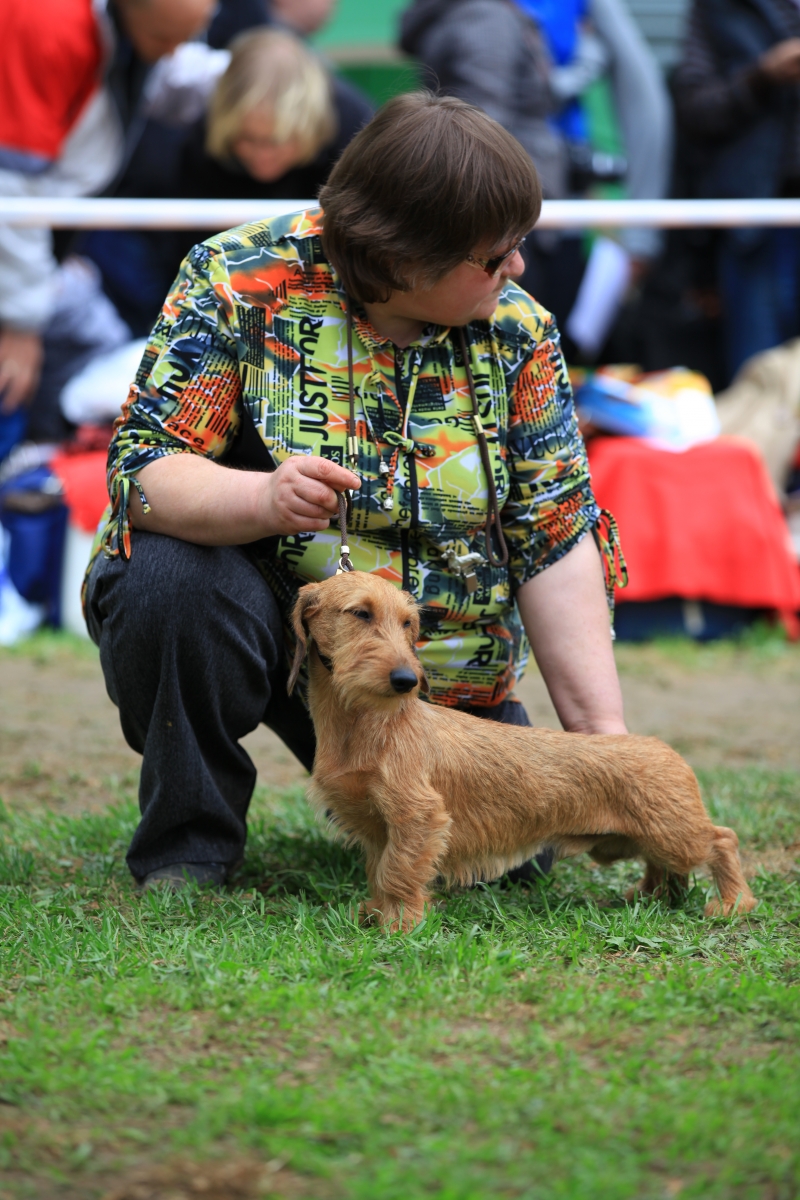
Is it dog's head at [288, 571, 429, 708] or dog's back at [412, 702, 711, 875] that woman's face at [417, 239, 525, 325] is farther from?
dog's back at [412, 702, 711, 875]

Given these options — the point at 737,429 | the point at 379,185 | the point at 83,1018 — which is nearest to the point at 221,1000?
the point at 83,1018

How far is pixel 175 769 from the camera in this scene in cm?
291

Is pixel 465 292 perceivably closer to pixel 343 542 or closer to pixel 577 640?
pixel 343 542

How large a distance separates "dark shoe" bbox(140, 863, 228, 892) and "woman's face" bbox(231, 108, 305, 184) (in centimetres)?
429

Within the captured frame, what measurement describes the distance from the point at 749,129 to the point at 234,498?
569 cm

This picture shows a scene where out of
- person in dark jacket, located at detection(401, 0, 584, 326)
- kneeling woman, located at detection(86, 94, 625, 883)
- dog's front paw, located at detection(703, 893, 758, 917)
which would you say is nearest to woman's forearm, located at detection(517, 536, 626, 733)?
kneeling woman, located at detection(86, 94, 625, 883)

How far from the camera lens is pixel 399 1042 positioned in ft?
7.11

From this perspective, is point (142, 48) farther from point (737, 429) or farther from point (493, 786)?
point (493, 786)

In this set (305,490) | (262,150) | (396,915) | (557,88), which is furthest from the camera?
(557,88)

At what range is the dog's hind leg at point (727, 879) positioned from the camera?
9.29 feet

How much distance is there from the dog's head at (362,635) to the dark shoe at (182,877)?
0.65m

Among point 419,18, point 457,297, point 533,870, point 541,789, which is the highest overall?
point 419,18

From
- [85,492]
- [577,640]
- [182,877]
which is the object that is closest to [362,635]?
[577,640]

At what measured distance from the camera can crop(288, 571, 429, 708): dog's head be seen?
2438 mm
